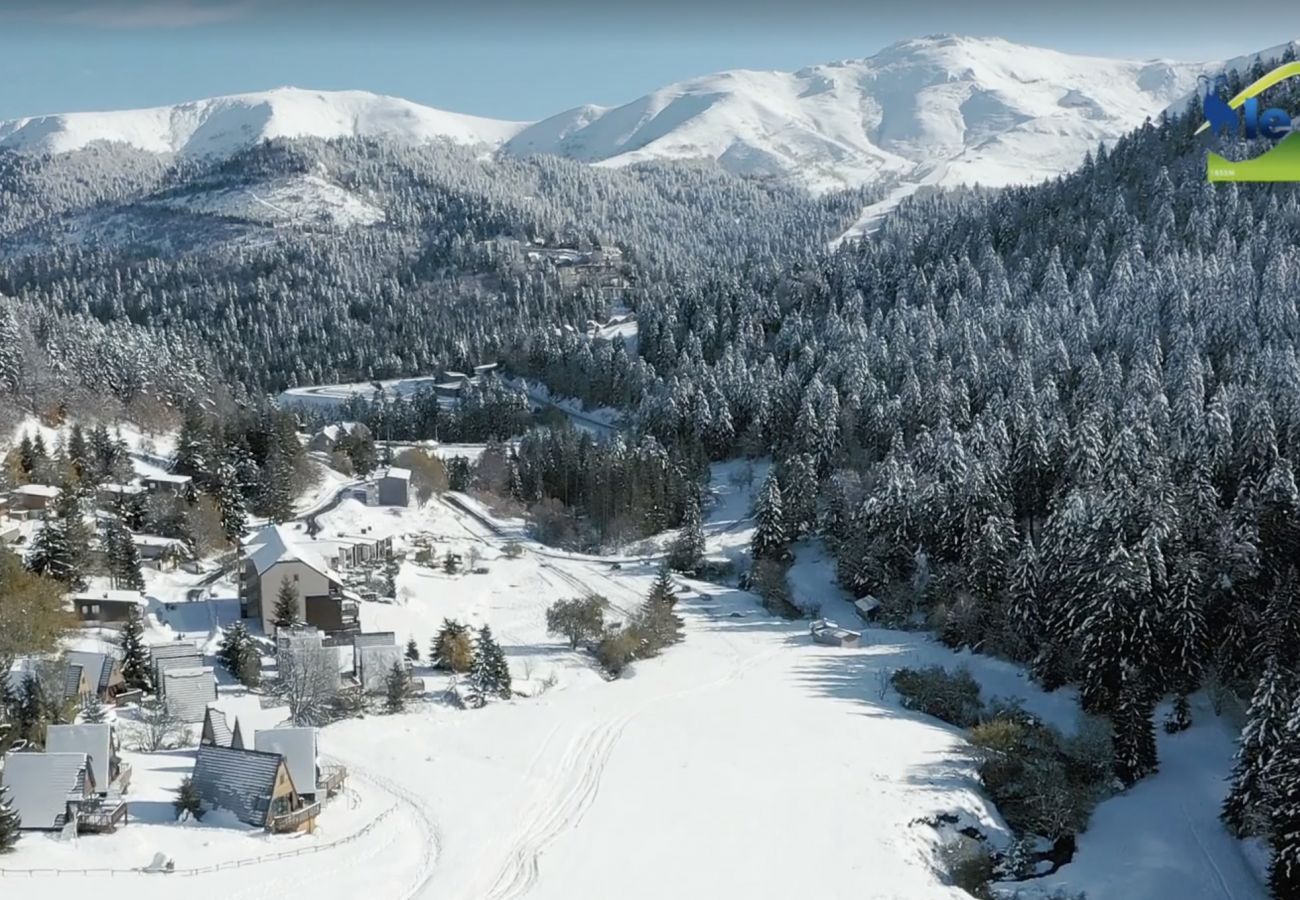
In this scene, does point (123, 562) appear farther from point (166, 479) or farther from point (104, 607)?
point (166, 479)

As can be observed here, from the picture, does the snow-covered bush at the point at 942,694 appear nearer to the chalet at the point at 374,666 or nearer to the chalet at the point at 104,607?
the chalet at the point at 374,666

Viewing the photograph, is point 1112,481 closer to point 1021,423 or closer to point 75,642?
point 1021,423

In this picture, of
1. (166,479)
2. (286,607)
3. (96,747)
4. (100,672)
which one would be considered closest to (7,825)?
(96,747)

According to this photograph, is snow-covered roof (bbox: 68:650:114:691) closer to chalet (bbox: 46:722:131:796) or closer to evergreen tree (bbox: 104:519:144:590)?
chalet (bbox: 46:722:131:796)

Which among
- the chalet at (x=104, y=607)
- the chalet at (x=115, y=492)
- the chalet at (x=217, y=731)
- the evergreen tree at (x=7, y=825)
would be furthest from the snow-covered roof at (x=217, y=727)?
the chalet at (x=115, y=492)

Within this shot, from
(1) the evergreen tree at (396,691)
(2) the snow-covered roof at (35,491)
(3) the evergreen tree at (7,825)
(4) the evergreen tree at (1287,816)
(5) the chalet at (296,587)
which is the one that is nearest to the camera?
(3) the evergreen tree at (7,825)

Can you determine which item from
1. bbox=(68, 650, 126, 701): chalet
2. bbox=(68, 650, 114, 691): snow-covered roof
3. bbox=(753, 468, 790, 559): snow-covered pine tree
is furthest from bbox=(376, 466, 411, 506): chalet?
bbox=(68, 650, 114, 691): snow-covered roof
